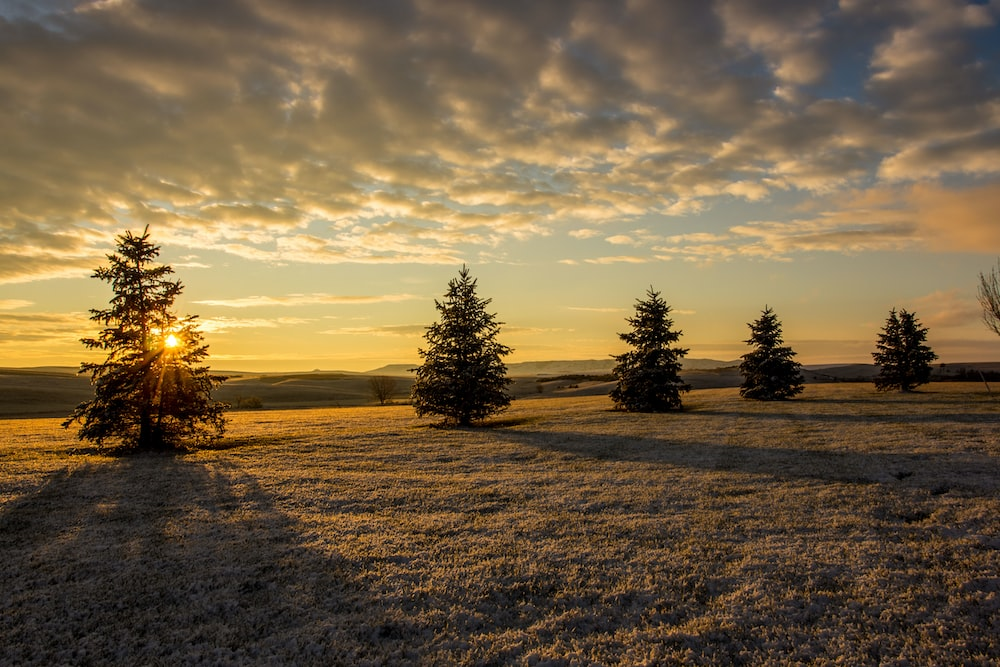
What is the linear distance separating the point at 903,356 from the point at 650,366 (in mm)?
27268

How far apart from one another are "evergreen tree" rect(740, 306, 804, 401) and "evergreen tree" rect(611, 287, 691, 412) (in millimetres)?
10524

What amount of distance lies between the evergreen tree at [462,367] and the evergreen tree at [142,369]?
13343 millimetres

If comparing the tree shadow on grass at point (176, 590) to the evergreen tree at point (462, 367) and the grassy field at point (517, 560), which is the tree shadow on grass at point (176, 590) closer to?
the grassy field at point (517, 560)

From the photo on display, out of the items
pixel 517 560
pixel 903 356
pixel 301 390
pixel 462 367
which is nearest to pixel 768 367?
pixel 903 356

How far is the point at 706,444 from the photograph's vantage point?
25.2 metres

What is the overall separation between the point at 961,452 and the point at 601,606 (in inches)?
757

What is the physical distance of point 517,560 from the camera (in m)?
10.8

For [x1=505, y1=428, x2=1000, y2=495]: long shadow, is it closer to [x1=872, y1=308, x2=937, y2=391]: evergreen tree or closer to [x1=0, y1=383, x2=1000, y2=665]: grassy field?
[x1=0, y1=383, x2=1000, y2=665]: grassy field

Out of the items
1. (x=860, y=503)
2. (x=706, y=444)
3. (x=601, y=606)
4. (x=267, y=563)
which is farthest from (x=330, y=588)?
(x=706, y=444)

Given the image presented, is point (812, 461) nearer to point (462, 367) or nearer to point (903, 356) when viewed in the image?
point (462, 367)

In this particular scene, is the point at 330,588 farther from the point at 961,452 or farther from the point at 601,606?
the point at 961,452

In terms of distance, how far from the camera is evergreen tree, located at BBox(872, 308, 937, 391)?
173 feet

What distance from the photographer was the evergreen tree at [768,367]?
51781 mm

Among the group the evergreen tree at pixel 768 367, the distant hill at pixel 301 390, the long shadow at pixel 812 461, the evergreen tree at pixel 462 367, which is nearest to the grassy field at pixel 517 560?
the long shadow at pixel 812 461
